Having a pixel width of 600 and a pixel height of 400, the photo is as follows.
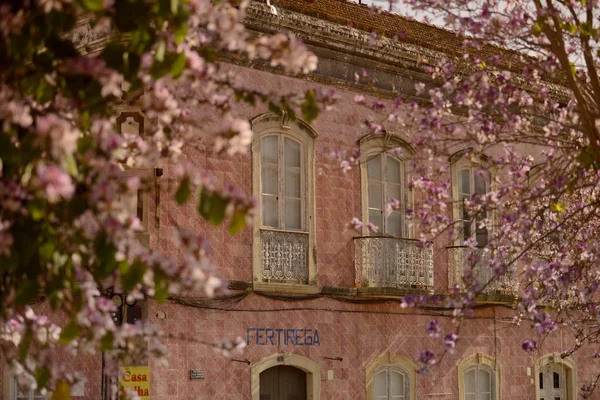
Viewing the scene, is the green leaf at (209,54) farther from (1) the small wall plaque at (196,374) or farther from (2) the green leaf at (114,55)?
(1) the small wall plaque at (196,374)

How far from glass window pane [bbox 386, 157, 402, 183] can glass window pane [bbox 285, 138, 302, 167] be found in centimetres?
207

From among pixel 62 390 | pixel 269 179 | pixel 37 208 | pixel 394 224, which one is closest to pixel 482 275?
pixel 394 224

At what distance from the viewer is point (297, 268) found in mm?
17734

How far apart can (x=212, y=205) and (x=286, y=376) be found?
12.3 meters

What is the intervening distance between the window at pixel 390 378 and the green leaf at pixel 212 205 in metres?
13.3

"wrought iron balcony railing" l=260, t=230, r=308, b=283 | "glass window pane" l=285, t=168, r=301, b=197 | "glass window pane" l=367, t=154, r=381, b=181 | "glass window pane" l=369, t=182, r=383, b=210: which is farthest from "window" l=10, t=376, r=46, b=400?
"glass window pane" l=367, t=154, r=381, b=181

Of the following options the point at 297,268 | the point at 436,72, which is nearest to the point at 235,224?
the point at 436,72

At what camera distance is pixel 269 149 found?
17766 mm

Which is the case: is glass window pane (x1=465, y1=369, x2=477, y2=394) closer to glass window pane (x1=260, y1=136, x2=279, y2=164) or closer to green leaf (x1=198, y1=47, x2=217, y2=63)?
glass window pane (x1=260, y1=136, x2=279, y2=164)

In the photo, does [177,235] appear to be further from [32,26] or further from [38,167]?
[32,26]

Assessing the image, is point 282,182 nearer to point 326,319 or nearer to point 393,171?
point 326,319

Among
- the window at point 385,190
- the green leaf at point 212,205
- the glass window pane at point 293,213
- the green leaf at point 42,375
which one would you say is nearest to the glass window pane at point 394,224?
the window at point 385,190

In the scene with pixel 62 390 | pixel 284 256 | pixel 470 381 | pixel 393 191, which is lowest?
pixel 62 390

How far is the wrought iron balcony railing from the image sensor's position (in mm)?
17312
